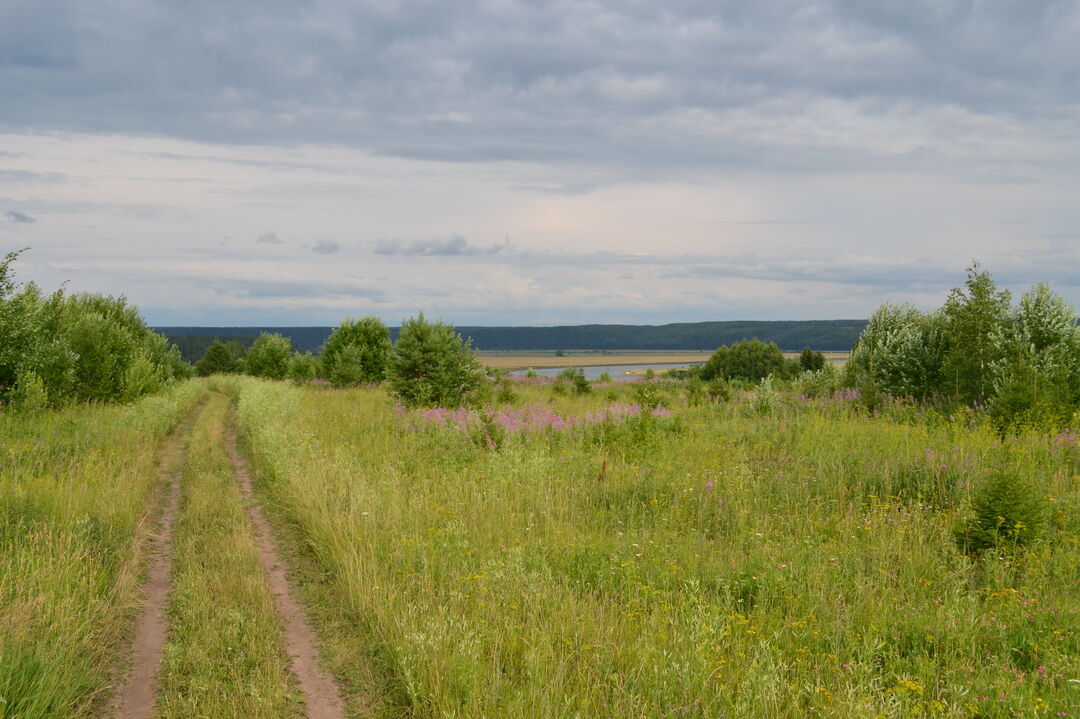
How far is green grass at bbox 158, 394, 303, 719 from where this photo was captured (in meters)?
4.76

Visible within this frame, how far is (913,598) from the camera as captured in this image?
18.4 feet

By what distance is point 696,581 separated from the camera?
5.36 metres

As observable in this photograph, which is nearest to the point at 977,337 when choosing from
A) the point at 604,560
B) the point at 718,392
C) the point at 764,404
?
the point at 764,404

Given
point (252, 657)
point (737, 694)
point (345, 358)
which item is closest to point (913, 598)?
point (737, 694)

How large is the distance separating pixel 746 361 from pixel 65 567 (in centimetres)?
7609

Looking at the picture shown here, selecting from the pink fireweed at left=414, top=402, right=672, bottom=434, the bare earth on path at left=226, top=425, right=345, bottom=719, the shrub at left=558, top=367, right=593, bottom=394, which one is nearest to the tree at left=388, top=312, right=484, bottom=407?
the pink fireweed at left=414, top=402, right=672, bottom=434

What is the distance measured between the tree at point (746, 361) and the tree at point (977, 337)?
57585 millimetres

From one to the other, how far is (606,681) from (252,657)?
3.10m

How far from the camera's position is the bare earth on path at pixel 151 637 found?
16.0ft

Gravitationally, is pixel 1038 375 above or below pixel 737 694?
above

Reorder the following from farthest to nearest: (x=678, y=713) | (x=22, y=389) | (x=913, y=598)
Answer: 1. (x=22, y=389)
2. (x=913, y=598)
3. (x=678, y=713)

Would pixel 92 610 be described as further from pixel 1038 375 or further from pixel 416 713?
pixel 1038 375

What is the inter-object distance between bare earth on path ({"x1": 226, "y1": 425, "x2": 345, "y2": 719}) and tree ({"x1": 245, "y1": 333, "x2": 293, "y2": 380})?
53952 mm

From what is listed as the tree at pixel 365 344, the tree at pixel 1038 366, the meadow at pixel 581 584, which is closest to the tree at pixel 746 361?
the tree at pixel 365 344
